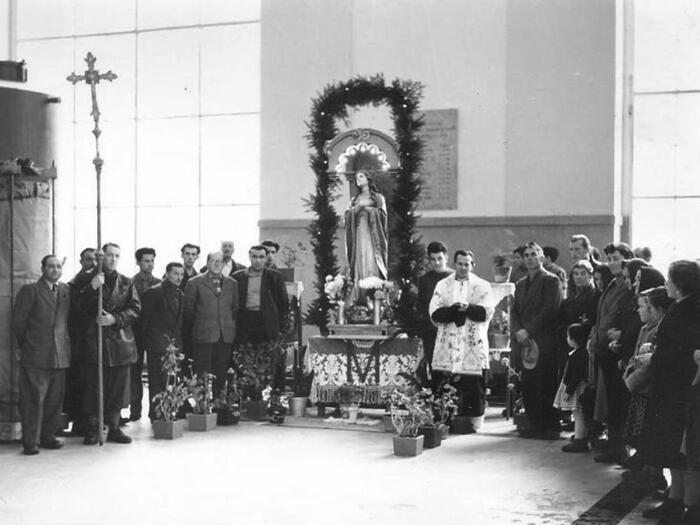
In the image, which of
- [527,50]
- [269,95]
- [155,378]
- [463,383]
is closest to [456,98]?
[527,50]

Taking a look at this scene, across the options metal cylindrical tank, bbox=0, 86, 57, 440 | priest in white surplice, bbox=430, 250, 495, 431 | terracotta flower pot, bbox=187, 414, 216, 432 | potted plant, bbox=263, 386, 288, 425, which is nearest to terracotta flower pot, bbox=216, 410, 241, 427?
terracotta flower pot, bbox=187, 414, 216, 432

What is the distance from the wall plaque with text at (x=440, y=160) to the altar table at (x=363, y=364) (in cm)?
342

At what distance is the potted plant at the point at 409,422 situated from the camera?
7.43m

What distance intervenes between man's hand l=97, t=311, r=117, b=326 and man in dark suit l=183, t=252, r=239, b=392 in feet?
3.99

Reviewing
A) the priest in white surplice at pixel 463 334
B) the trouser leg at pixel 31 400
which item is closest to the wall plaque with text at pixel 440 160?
the priest in white surplice at pixel 463 334

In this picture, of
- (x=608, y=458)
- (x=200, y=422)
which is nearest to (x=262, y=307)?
(x=200, y=422)

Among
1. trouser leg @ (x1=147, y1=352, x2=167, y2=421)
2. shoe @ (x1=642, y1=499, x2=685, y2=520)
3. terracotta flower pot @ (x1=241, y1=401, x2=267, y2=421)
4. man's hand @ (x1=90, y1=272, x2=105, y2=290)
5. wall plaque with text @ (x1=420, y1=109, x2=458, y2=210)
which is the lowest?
terracotta flower pot @ (x1=241, y1=401, x2=267, y2=421)

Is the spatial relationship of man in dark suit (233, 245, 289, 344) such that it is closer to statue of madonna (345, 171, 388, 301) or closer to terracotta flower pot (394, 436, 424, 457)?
statue of madonna (345, 171, 388, 301)

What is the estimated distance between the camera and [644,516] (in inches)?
219

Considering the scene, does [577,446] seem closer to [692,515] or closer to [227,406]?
[692,515]

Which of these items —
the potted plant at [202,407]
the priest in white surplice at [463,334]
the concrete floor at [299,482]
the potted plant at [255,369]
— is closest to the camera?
the concrete floor at [299,482]

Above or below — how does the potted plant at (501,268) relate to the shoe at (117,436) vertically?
above

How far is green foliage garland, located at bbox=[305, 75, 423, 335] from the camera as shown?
31.5 ft

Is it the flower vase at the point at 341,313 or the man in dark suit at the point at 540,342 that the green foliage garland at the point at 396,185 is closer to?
the flower vase at the point at 341,313
